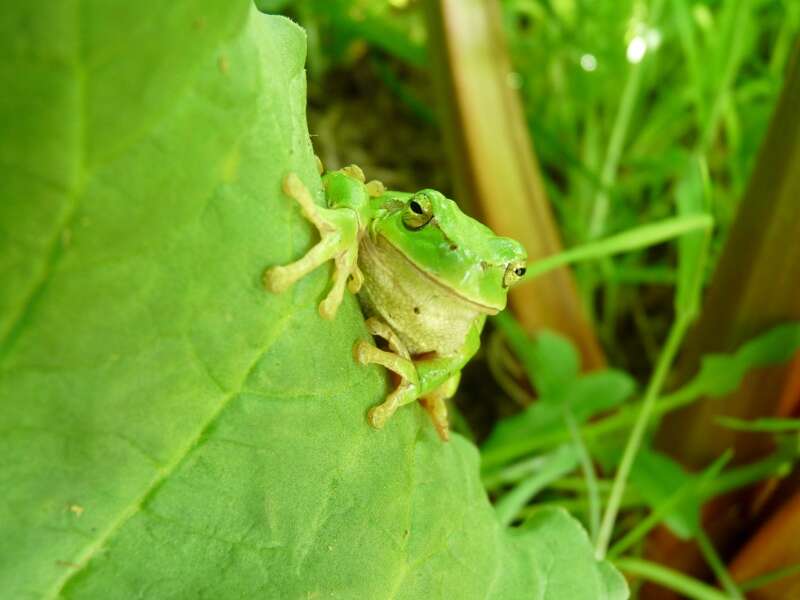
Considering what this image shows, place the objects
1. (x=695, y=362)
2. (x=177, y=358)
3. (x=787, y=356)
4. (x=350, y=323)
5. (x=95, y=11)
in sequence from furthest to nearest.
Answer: (x=695, y=362), (x=787, y=356), (x=350, y=323), (x=177, y=358), (x=95, y=11)

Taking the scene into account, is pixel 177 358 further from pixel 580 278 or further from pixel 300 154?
pixel 580 278

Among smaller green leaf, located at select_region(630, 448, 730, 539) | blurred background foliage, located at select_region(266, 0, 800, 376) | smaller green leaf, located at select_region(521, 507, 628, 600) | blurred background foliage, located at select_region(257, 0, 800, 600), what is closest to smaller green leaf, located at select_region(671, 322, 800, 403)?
blurred background foliage, located at select_region(257, 0, 800, 600)

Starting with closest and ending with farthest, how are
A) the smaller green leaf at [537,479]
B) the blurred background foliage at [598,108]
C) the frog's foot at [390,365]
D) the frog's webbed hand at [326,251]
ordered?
the frog's webbed hand at [326,251], the frog's foot at [390,365], the smaller green leaf at [537,479], the blurred background foliage at [598,108]

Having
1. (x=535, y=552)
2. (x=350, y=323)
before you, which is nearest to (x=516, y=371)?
(x=535, y=552)

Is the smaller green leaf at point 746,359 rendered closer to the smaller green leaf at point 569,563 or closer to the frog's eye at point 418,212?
the smaller green leaf at point 569,563

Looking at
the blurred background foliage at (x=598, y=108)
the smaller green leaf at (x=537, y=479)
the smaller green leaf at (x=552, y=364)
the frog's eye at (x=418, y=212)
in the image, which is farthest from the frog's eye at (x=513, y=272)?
the blurred background foliage at (x=598, y=108)

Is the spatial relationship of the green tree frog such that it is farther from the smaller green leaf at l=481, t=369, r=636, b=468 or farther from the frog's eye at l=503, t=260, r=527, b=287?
the smaller green leaf at l=481, t=369, r=636, b=468
